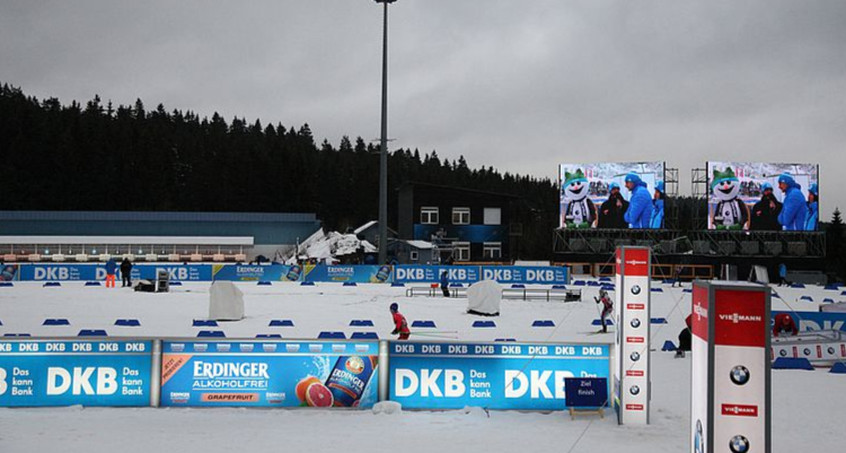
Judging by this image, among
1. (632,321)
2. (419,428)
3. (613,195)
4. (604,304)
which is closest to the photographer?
(419,428)

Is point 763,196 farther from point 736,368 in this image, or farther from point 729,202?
point 736,368

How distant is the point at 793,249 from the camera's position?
176ft

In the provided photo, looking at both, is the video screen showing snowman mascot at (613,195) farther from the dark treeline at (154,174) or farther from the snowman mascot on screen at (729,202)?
the dark treeline at (154,174)

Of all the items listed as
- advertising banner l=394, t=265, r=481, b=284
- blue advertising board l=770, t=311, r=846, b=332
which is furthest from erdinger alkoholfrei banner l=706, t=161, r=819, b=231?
blue advertising board l=770, t=311, r=846, b=332

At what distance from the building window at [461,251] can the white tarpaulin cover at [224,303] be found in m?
44.5

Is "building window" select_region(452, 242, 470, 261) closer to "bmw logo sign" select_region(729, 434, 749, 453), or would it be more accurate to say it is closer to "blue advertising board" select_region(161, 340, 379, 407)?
"blue advertising board" select_region(161, 340, 379, 407)

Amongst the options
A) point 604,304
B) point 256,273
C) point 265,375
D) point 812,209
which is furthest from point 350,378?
point 812,209

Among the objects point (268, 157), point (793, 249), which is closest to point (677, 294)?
point (793, 249)

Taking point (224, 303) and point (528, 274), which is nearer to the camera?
point (224, 303)

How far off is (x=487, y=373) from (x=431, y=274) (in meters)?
32.0

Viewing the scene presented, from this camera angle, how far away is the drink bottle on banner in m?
12.7

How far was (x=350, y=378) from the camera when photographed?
1270 cm

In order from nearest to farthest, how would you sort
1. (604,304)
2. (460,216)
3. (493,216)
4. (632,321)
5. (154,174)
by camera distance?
(632,321), (604,304), (460,216), (493,216), (154,174)

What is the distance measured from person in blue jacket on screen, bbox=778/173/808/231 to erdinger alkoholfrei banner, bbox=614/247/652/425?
145 feet
